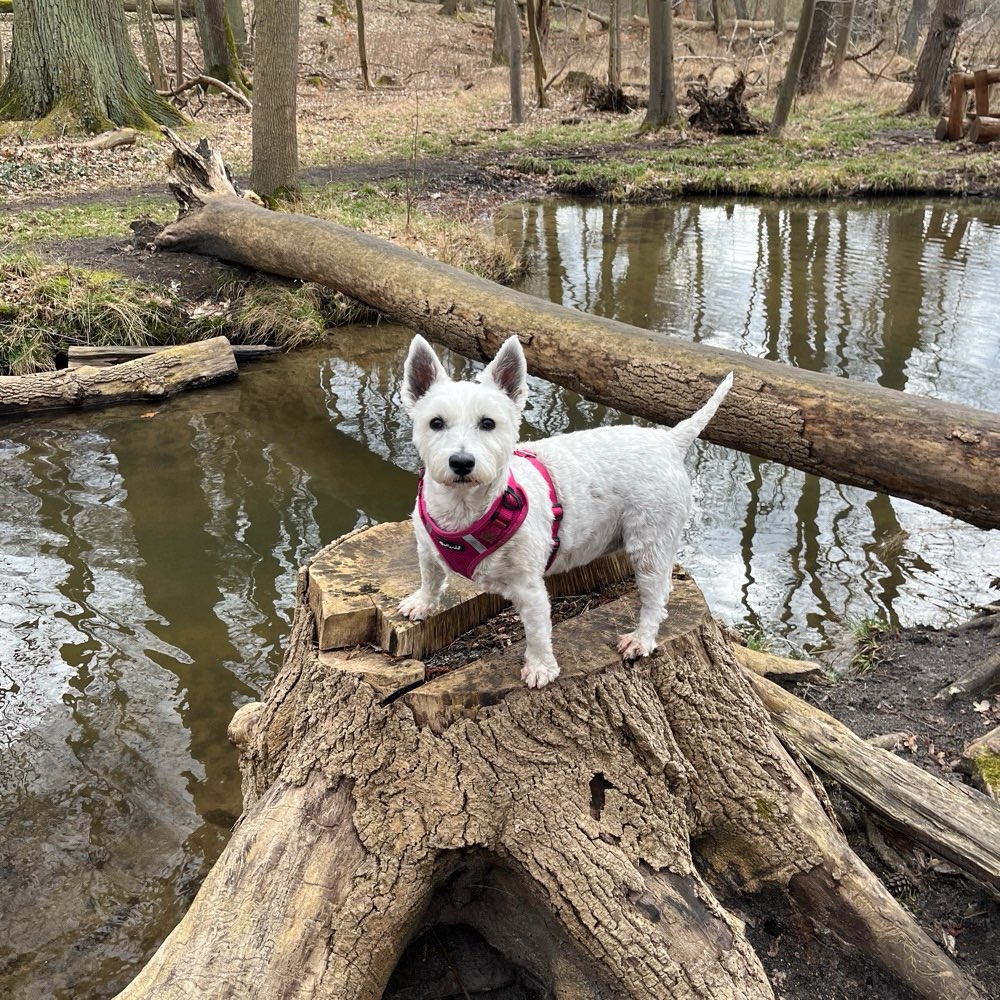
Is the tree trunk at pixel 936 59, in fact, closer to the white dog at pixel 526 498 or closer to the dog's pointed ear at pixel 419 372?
the white dog at pixel 526 498

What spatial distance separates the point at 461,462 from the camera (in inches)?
117

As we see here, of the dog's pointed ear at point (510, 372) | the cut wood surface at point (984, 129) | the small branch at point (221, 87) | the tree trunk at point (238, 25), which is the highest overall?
the tree trunk at point (238, 25)

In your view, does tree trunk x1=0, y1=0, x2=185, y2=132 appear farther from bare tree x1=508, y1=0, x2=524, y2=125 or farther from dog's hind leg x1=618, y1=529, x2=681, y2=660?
dog's hind leg x1=618, y1=529, x2=681, y2=660

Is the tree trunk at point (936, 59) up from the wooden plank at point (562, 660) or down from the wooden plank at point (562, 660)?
up

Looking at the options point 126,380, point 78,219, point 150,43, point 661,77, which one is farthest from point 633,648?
point 661,77

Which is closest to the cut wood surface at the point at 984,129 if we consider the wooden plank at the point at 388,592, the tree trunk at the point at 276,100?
the tree trunk at the point at 276,100

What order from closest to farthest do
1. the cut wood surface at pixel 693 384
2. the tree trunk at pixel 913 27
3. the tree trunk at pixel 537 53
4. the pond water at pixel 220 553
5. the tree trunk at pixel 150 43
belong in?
the pond water at pixel 220 553, the cut wood surface at pixel 693 384, the tree trunk at pixel 150 43, the tree trunk at pixel 537 53, the tree trunk at pixel 913 27

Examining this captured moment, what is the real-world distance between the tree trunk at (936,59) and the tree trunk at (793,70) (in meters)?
6.54

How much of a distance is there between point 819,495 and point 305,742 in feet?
20.1

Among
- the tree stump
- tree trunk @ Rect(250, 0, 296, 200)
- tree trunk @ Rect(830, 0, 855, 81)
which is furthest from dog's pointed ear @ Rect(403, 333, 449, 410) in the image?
tree trunk @ Rect(830, 0, 855, 81)

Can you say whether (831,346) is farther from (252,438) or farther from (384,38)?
(384,38)

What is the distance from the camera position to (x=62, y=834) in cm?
466

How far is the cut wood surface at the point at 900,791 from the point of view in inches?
142

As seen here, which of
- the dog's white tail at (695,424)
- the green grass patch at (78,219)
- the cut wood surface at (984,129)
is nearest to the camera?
the dog's white tail at (695,424)
